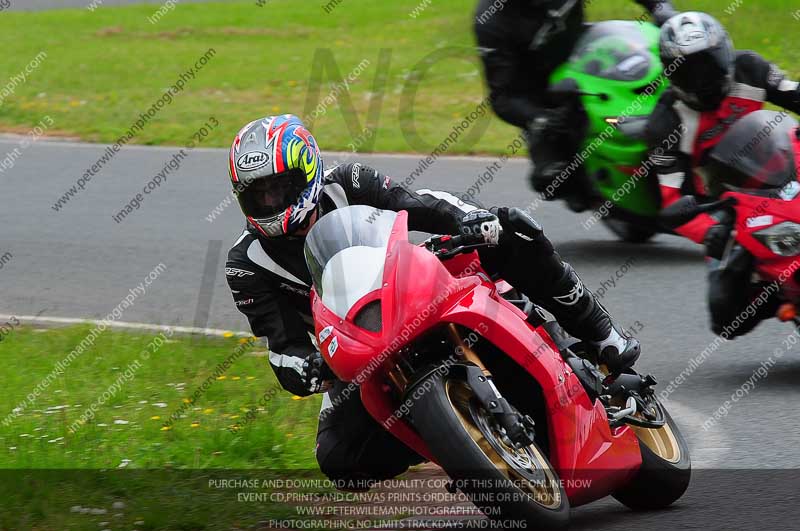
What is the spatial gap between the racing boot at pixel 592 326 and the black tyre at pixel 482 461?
104 centimetres

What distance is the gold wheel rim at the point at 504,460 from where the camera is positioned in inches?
170

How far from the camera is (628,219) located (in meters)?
9.55

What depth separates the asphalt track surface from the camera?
5.73 m

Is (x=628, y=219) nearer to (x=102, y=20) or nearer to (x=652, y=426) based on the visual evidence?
(x=652, y=426)

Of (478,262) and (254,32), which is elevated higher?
(478,262)

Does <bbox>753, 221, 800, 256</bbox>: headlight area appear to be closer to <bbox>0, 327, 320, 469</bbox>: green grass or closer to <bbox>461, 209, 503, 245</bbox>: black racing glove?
<bbox>461, 209, 503, 245</bbox>: black racing glove

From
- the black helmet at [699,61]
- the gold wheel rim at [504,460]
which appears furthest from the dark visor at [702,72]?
the gold wheel rim at [504,460]

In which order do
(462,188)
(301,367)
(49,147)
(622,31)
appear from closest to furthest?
(301,367) → (622,31) → (462,188) → (49,147)

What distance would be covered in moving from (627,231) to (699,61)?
2.53m

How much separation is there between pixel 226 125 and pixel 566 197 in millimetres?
6453

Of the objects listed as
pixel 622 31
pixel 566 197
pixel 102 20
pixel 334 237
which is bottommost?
pixel 102 20

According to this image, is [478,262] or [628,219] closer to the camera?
[478,262]

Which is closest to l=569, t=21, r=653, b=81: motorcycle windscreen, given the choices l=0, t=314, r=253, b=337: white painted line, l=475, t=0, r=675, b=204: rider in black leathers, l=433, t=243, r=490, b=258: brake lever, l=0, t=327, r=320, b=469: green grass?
l=475, t=0, r=675, b=204: rider in black leathers

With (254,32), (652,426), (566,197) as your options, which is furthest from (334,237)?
(254,32)
